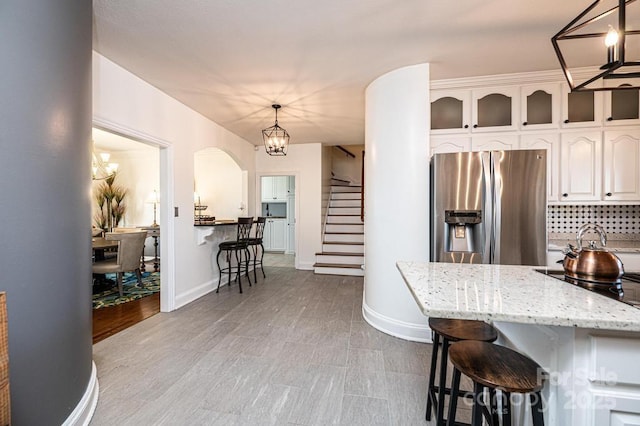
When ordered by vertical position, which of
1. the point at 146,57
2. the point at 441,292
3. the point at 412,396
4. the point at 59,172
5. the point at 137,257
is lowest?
the point at 412,396

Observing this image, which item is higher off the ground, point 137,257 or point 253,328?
point 137,257

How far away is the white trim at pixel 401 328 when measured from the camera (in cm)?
270

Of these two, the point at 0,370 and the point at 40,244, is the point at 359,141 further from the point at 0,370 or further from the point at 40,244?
the point at 0,370

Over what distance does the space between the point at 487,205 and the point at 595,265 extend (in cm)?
132

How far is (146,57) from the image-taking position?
8.18 feet

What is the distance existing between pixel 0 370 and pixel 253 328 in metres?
2.29

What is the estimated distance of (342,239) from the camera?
234 inches

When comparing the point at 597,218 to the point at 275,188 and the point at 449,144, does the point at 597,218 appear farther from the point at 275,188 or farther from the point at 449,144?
the point at 275,188

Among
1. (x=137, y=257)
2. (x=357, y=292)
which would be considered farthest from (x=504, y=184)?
(x=137, y=257)

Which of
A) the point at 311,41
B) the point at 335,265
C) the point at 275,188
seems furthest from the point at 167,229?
the point at 275,188

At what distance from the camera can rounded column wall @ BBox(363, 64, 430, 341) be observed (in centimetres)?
275

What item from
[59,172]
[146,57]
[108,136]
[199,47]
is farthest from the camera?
[108,136]

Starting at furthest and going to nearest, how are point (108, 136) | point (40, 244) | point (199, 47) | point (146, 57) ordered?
point (108, 136) < point (146, 57) < point (199, 47) < point (40, 244)

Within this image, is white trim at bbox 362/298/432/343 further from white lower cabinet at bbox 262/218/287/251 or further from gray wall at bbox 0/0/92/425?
white lower cabinet at bbox 262/218/287/251
